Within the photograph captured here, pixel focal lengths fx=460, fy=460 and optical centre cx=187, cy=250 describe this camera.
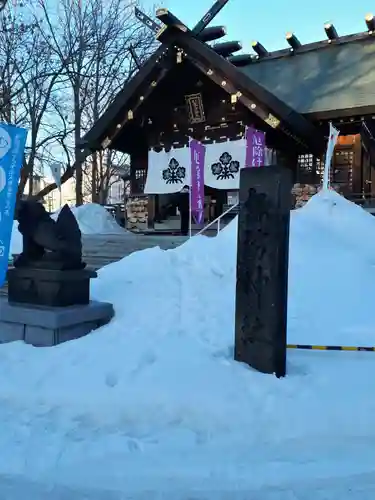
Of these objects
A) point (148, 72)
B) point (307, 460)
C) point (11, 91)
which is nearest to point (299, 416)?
point (307, 460)

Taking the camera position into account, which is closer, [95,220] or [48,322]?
[48,322]

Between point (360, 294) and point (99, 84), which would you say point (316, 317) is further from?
point (99, 84)

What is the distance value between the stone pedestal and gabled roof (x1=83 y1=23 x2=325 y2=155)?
24.5ft

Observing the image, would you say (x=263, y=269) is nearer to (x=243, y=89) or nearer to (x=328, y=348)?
(x=328, y=348)

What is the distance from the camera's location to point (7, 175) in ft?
18.6

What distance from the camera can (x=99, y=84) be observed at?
23.6m

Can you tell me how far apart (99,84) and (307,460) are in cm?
2352

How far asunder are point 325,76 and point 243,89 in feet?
13.1

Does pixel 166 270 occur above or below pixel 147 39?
below

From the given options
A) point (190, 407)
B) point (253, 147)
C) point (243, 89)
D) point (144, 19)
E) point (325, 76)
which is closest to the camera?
point (190, 407)

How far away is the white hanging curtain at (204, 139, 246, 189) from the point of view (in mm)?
12023

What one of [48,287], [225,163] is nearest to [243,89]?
[225,163]

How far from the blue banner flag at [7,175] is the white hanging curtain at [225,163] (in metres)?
7.01

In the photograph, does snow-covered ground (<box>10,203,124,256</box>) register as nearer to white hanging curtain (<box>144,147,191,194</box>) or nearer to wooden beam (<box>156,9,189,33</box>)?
white hanging curtain (<box>144,147,191,194</box>)
